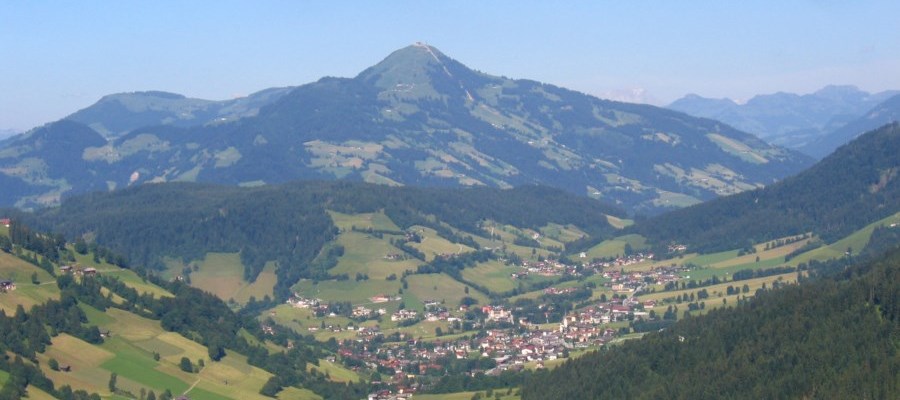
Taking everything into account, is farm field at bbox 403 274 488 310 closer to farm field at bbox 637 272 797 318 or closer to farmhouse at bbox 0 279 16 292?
farm field at bbox 637 272 797 318

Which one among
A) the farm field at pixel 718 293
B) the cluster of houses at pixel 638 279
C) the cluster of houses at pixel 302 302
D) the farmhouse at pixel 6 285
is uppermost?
the farmhouse at pixel 6 285

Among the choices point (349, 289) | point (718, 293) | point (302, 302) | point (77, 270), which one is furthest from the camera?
point (349, 289)

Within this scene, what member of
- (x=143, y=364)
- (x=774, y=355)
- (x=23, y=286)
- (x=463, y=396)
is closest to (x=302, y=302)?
(x=23, y=286)

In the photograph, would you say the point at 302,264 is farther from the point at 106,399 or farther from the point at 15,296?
the point at 106,399

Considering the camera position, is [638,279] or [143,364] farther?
[638,279]

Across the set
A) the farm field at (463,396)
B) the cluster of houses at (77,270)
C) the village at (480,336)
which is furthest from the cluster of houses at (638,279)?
the cluster of houses at (77,270)

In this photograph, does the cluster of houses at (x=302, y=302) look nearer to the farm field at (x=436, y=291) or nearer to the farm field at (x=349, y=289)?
the farm field at (x=349, y=289)

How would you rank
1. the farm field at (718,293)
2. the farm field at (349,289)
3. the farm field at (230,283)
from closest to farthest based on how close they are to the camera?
1. the farm field at (718,293)
2. the farm field at (349,289)
3. the farm field at (230,283)

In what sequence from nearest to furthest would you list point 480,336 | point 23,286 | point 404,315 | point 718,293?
point 23,286 < point 480,336 < point 718,293 < point 404,315

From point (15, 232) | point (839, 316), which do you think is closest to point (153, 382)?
point (15, 232)

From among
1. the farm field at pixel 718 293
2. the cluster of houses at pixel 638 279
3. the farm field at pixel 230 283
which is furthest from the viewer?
the farm field at pixel 230 283

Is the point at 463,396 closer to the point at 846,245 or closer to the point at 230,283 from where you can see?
the point at 846,245
